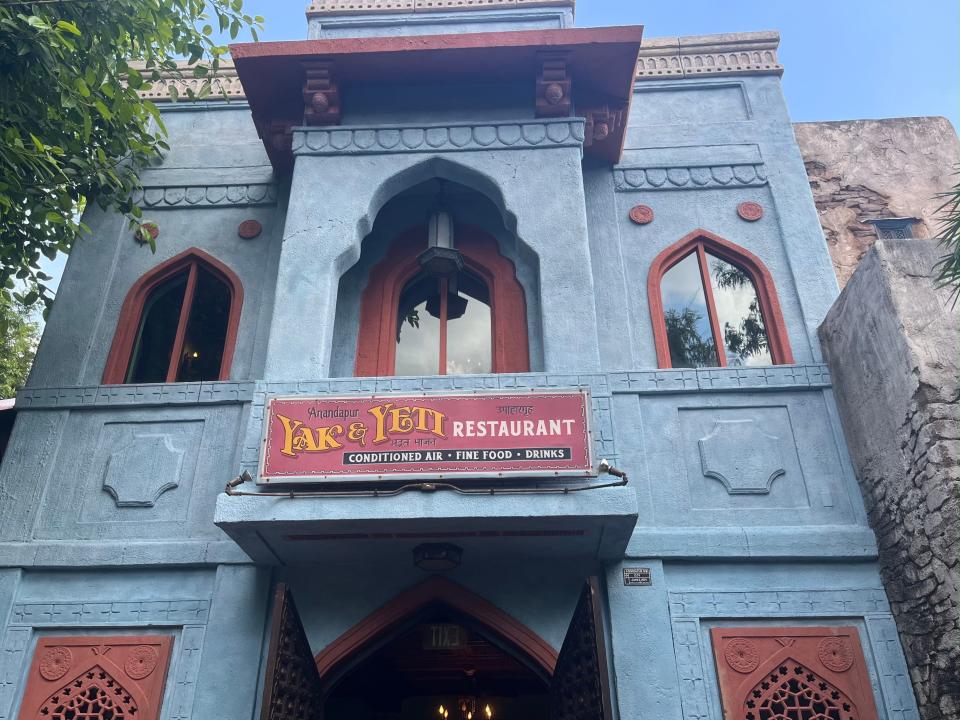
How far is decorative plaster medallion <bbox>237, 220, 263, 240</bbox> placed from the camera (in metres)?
8.05

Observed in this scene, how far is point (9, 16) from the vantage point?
595 centimetres

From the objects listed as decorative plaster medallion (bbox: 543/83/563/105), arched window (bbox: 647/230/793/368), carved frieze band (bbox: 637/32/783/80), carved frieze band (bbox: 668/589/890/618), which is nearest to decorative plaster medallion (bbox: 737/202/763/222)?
arched window (bbox: 647/230/793/368)

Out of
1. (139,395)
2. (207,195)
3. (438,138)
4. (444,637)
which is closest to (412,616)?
(444,637)

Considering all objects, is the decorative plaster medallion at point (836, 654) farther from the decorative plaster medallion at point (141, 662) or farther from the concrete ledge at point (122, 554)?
the decorative plaster medallion at point (141, 662)

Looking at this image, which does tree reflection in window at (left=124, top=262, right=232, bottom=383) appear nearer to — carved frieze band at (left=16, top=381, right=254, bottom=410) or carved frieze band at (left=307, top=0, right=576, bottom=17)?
carved frieze band at (left=16, top=381, right=254, bottom=410)

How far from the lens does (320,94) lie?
7.51m

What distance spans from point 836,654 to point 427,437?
334cm

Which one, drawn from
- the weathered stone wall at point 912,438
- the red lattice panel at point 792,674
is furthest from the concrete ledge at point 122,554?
the weathered stone wall at point 912,438

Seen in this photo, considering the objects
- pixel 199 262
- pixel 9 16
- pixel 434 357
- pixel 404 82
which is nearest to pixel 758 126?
pixel 404 82

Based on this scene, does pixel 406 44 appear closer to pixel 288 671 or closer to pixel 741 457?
pixel 741 457

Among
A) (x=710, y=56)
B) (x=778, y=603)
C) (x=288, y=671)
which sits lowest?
(x=288, y=671)

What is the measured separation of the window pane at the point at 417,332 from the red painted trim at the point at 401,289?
81 mm

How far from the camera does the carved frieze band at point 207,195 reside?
27.1 feet

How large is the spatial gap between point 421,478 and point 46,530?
3.29 metres
